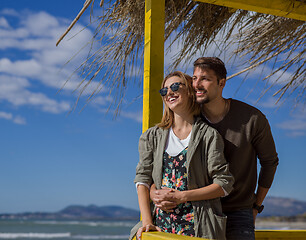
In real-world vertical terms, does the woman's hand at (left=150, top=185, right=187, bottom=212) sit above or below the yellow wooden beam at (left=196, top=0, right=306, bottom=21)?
below

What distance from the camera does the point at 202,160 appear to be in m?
1.95

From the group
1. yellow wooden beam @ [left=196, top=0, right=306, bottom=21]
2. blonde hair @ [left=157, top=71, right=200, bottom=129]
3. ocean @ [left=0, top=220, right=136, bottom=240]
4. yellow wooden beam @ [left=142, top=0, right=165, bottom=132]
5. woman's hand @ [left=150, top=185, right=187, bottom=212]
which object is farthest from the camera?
ocean @ [left=0, top=220, right=136, bottom=240]

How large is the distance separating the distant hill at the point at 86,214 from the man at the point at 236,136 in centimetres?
3741

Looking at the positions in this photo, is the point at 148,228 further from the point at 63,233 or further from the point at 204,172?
the point at 63,233

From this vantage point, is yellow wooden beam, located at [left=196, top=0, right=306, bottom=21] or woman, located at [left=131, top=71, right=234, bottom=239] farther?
yellow wooden beam, located at [left=196, top=0, right=306, bottom=21]

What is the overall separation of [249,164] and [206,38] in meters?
1.85

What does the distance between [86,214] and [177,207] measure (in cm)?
3917

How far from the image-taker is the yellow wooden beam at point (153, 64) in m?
2.52

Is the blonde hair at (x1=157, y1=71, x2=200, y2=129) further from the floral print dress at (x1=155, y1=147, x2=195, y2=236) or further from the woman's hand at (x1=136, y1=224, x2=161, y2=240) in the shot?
the woman's hand at (x1=136, y1=224, x2=161, y2=240)

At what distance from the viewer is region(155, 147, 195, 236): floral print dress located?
1908mm

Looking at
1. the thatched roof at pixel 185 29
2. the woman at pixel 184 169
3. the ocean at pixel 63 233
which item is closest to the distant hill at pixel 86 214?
the ocean at pixel 63 233

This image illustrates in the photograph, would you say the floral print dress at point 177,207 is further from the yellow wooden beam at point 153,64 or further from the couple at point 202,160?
the yellow wooden beam at point 153,64

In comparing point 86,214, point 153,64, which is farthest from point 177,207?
point 86,214

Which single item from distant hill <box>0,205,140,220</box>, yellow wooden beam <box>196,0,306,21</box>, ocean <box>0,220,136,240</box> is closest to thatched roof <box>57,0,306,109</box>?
yellow wooden beam <box>196,0,306,21</box>
